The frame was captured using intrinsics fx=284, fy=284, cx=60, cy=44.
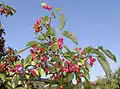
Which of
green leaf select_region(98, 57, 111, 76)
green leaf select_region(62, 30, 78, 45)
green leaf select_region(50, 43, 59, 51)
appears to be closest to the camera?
green leaf select_region(98, 57, 111, 76)

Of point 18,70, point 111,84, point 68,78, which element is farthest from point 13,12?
point 111,84

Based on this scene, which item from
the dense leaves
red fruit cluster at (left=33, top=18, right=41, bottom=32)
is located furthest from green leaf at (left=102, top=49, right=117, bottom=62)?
red fruit cluster at (left=33, top=18, right=41, bottom=32)

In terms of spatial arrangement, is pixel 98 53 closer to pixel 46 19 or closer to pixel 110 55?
pixel 110 55

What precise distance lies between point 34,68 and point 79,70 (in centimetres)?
44

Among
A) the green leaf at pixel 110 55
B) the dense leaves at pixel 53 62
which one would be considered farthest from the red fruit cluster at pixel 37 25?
the green leaf at pixel 110 55

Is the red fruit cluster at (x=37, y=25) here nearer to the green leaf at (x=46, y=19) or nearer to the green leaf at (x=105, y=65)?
the green leaf at (x=46, y=19)

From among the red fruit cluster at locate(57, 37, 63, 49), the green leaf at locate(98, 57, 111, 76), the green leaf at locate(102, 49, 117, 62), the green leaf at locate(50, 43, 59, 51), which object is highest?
the red fruit cluster at locate(57, 37, 63, 49)

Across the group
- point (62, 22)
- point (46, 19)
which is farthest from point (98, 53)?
point (46, 19)

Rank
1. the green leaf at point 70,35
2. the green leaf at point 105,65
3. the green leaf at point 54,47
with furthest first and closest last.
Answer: the green leaf at point 70,35, the green leaf at point 54,47, the green leaf at point 105,65

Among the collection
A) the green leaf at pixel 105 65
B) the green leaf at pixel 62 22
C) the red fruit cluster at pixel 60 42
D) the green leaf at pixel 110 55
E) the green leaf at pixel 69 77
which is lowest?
the green leaf at pixel 69 77

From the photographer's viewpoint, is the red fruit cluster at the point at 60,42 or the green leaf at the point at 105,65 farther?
the red fruit cluster at the point at 60,42

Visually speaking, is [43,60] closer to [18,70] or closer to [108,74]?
[18,70]

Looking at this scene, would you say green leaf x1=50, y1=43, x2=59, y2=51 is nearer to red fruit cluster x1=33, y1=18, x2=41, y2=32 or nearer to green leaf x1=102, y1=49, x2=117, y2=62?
red fruit cluster x1=33, y1=18, x2=41, y2=32

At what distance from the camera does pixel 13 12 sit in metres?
4.36
